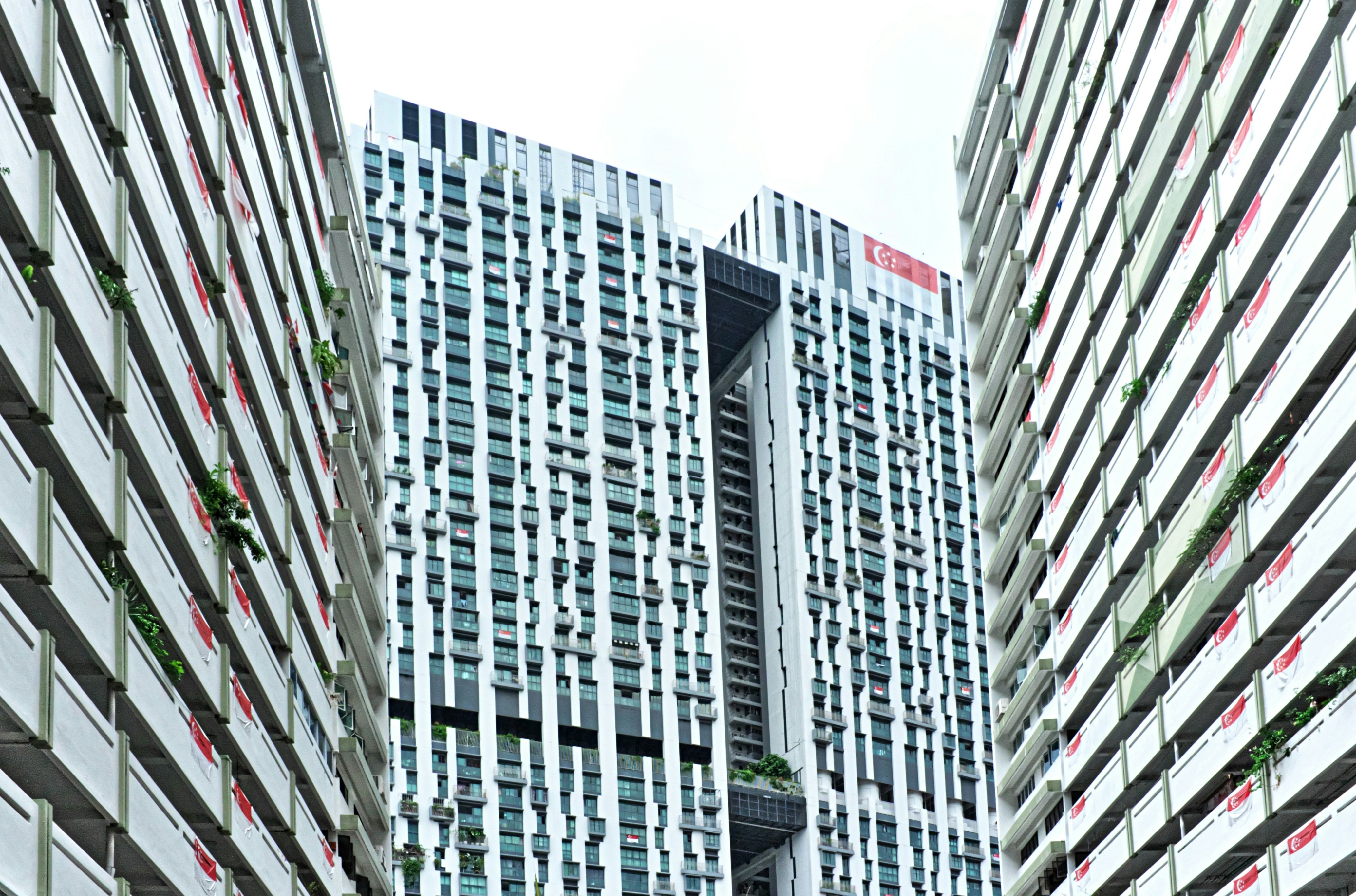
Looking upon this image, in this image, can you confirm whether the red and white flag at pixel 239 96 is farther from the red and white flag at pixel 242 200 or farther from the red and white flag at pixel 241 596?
the red and white flag at pixel 241 596

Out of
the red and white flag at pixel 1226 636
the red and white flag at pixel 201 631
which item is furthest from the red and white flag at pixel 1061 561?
the red and white flag at pixel 201 631

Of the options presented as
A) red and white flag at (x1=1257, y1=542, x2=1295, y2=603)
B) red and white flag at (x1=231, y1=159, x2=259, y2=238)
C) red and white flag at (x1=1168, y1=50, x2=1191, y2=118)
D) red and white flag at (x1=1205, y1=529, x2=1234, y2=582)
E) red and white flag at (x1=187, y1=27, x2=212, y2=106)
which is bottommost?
red and white flag at (x1=1257, y1=542, x2=1295, y2=603)

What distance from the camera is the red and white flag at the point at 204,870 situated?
98.3 ft

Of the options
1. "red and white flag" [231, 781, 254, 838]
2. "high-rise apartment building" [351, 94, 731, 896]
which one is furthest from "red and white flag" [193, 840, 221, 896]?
"high-rise apartment building" [351, 94, 731, 896]

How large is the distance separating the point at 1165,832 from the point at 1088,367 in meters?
12.2

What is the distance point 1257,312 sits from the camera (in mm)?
34812

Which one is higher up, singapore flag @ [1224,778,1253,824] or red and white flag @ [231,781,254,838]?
red and white flag @ [231,781,254,838]

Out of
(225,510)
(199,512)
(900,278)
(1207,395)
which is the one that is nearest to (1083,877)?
(1207,395)

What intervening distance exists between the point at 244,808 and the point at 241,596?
4.02 m

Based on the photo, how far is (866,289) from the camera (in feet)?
426

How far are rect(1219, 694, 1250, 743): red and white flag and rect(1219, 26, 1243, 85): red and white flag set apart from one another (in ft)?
40.2

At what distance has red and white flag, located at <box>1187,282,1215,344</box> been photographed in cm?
3797

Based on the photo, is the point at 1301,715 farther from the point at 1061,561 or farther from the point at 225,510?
the point at 225,510

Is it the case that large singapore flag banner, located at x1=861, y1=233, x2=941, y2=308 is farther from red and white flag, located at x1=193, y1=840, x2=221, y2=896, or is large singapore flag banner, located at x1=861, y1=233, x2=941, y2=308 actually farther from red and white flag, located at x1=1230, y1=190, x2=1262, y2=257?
red and white flag, located at x1=193, y1=840, x2=221, y2=896
